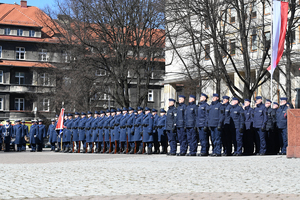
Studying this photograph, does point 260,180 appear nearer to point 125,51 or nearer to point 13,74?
point 125,51

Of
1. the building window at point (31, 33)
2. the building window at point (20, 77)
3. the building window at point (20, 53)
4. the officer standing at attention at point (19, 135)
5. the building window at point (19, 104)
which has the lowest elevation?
the officer standing at attention at point (19, 135)

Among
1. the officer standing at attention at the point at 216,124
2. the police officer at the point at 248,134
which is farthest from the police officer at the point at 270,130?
the officer standing at attention at the point at 216,124

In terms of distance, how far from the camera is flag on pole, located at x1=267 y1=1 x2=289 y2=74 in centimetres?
1964

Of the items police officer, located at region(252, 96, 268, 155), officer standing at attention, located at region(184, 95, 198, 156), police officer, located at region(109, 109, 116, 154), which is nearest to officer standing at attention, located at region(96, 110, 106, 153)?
police officer, located at region(109, 109, 116, 154)

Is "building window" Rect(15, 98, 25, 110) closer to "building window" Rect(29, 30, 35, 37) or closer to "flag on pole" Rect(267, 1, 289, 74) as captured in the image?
"building window" Rect(29, 30, 35, 37)

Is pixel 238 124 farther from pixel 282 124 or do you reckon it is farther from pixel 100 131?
pixel 100 131

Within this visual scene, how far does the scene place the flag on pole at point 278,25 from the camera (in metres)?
19.6

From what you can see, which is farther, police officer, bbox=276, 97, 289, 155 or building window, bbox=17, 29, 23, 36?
building window, bbox=17, 29, 23, 36

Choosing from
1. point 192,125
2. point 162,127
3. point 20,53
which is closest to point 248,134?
point 192,125

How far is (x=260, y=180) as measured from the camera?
29.1 ft

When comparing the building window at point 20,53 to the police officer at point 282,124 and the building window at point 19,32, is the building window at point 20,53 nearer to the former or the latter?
the building window at point 19,32

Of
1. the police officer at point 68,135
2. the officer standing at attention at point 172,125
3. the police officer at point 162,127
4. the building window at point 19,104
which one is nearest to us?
the officer standing at attention at point 172,125

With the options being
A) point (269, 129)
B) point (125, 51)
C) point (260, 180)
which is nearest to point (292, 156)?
point (269, 129)

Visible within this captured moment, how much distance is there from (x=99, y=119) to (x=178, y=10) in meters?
6.14
